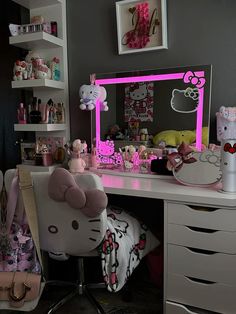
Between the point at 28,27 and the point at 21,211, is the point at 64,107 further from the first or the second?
the point at 21,211

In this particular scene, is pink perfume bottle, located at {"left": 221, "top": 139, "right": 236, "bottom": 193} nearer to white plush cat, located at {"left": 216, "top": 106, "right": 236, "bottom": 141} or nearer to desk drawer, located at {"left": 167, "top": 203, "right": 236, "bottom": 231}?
desk drawer, located at {"left": 167, "top": 203, "right": 236, "bottom": 231}

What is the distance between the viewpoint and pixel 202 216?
1273 millimetres

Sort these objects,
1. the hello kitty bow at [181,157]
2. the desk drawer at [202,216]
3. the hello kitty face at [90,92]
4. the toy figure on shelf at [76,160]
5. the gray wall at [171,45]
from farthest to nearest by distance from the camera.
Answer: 1. the hello kitty face at [90,92]
2. the toy figure on shelf at [76,160]
3. the gray wall at [171,45]
4. the hello kitty bow at [181,157]
5. the desk drawer at [202,216]

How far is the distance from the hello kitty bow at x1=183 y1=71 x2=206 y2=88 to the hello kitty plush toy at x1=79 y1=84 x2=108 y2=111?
0.53 metres

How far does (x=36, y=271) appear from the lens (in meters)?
1.23

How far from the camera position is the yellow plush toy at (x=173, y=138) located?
5.49 ft

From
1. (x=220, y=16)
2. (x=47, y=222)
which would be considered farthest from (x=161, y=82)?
(x=47, y=222)

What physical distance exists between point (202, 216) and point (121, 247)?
0.39 meters

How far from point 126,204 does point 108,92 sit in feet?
2.53

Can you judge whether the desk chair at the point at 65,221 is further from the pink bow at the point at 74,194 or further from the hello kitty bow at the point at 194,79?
the hello kitty bow at the point at 194,79

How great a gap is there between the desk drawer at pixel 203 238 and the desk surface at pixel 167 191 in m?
0.14

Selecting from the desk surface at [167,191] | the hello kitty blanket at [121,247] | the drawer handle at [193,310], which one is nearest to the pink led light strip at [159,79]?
the desk surface at [167,191]

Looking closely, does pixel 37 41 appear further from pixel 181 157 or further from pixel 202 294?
pixel 202 294

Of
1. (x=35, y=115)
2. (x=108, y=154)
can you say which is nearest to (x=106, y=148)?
(x=108, y=154)
